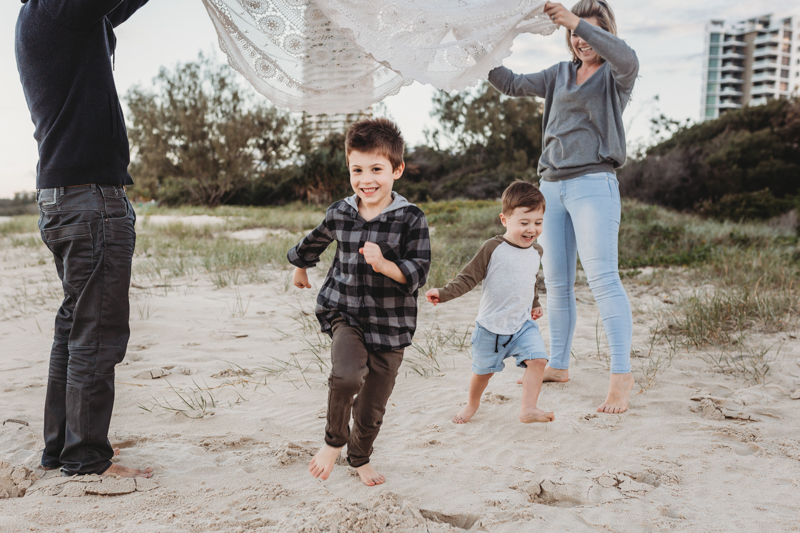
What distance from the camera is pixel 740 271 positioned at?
6.63 meters

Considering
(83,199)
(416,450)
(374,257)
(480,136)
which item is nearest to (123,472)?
(83,199)

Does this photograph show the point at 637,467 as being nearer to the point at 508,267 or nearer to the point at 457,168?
the point at 508,267

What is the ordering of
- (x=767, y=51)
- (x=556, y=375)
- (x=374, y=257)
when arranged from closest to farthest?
1. (x=374, y=257)
2. (x=556, y=375)
3. (x=767, y=51)

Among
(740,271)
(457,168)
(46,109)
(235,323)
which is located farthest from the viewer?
(457,168)

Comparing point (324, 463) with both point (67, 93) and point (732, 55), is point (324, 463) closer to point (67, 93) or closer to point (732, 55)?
point (67, 93)

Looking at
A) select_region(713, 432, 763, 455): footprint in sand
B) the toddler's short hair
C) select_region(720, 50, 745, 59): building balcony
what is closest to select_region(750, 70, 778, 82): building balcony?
select_region(720, 50, 745, 59): building balcony

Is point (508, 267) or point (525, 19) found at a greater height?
point (525, 19)

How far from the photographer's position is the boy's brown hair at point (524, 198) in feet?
→ 9.39

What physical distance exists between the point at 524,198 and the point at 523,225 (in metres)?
0.14

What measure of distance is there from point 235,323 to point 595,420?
10.4 ft

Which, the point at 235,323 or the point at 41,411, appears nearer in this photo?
the point at 41,411

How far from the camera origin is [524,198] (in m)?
2.87

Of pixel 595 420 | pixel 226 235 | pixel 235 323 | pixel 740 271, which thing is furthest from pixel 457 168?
pixel 595 420

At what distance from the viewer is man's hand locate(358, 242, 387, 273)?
213 centimetres
